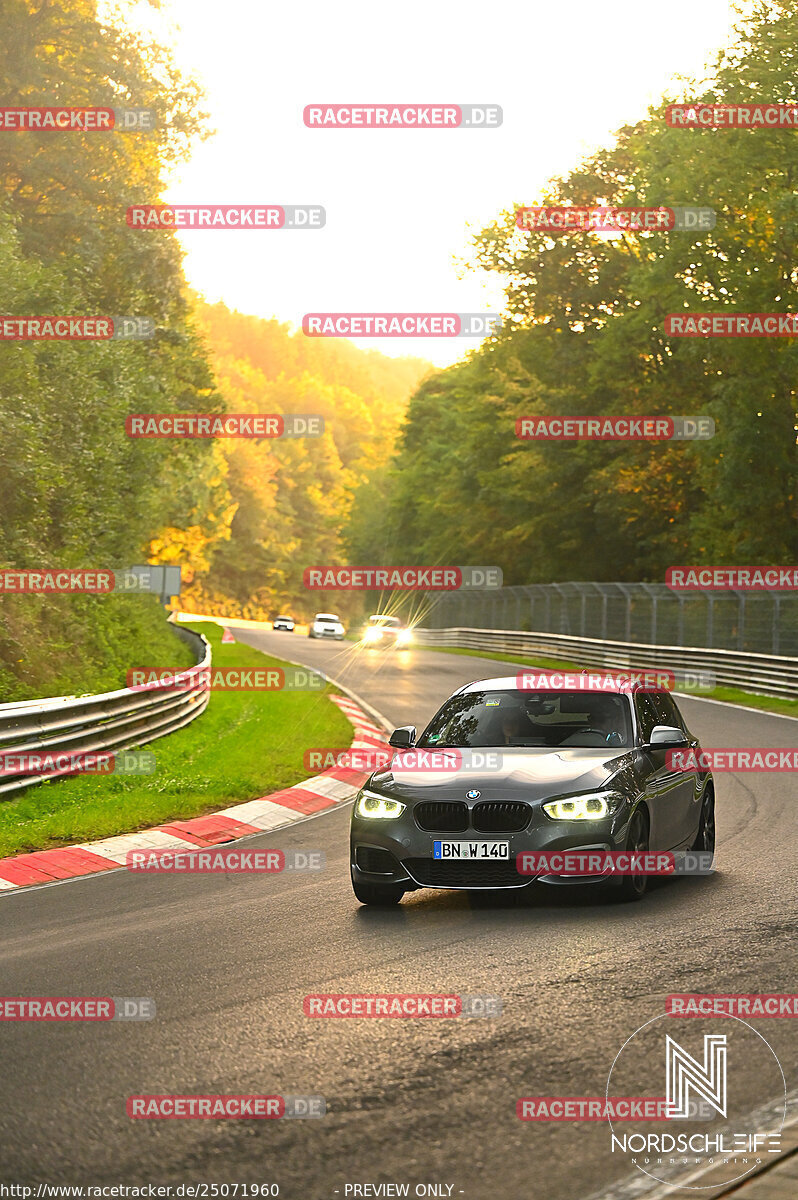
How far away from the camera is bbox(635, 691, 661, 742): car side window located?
1016 cm

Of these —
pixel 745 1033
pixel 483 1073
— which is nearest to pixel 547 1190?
pixel 483 1073

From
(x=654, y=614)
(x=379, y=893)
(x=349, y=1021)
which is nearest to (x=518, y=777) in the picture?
(x=379, y=893)

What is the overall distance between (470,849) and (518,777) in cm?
57

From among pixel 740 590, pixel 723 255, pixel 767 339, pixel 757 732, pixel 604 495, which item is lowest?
pixel 757 732

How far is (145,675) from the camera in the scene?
907 inches

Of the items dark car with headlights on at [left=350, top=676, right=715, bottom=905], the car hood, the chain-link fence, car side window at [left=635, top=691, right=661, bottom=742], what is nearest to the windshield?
dark car with headlights on at [left=350, top=676, right=715, bottom=905]

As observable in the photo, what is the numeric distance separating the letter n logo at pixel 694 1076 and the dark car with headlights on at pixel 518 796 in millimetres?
2871

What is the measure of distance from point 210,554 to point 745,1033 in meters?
126

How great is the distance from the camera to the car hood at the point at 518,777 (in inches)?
348

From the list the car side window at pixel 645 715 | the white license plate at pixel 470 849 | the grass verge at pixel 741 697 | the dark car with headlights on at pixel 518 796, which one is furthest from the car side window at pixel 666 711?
the grass verge at pixel 741 697

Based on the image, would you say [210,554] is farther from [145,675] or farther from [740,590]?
[145,675]

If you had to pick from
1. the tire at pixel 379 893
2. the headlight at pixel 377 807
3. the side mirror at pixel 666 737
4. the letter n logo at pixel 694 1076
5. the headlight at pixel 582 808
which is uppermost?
the side mirror at pixel 666 737

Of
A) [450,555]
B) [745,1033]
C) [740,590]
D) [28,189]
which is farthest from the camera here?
[450,555]

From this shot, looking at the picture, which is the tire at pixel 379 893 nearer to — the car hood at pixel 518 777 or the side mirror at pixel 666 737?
the car hood at pixel 518 777
